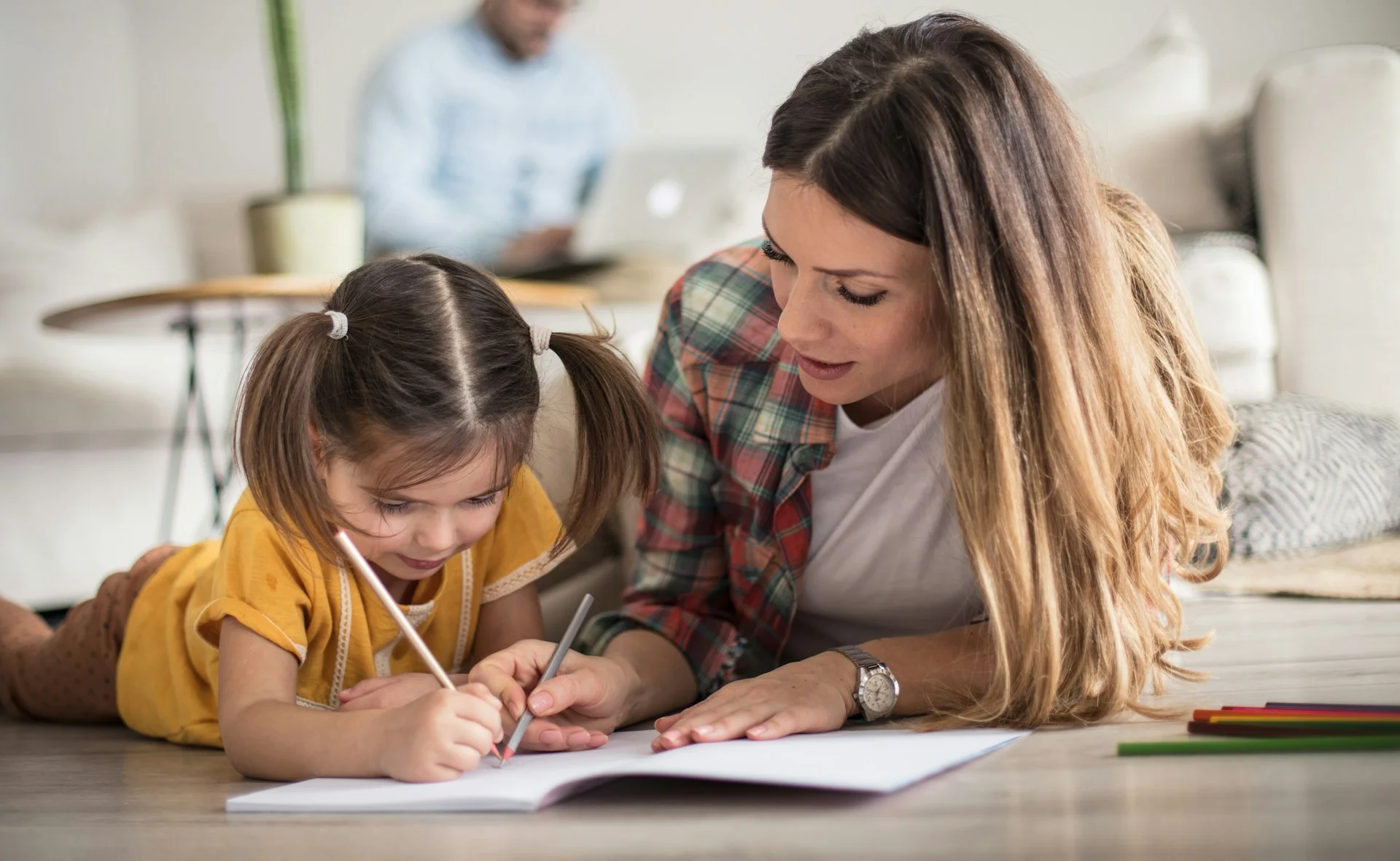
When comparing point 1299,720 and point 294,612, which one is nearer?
point 1299,720

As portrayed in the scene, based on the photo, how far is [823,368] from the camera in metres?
0.96

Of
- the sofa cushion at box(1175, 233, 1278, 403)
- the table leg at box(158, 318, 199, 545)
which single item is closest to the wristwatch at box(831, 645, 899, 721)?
the sofa cushion at box(1175, 233, 1278, 403)

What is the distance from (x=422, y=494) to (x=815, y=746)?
1.14 ft

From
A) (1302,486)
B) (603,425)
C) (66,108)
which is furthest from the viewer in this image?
(66,108)

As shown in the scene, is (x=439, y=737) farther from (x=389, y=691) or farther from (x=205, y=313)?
(x=205, y=313)

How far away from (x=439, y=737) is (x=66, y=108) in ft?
11.4

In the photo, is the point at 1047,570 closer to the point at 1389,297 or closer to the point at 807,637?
the point at 807,637

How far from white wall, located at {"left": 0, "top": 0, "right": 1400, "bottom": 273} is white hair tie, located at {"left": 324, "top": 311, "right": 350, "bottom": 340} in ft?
7.63

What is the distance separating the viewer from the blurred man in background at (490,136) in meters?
3.20

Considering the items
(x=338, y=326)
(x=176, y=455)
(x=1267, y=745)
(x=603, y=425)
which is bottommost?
(x=176, y=455)

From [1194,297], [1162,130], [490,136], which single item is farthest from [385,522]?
[490,136]

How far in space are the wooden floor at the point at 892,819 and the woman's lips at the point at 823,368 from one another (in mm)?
→ 291

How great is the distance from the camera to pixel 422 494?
3.12 ft

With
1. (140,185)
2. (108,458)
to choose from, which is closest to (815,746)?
(108,458)
